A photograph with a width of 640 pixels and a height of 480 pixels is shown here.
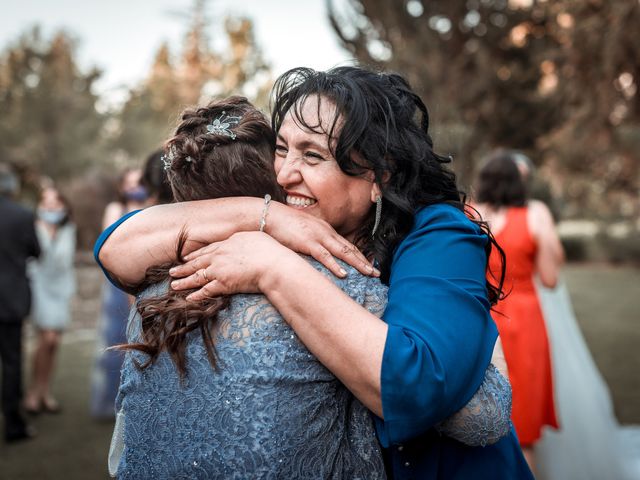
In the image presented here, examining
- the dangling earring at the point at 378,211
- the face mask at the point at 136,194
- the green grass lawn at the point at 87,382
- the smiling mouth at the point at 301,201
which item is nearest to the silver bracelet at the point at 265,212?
the smiling mouth at the point at 301,201

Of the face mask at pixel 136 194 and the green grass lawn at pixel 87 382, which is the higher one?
the face mask at pixel 136 194

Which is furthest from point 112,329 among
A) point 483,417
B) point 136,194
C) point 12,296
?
point 483,417

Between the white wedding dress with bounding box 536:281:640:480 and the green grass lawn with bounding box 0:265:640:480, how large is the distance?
4.35 ft

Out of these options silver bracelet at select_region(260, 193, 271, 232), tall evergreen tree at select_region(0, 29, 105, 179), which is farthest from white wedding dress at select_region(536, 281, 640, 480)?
tall evergreen tree at select_region(0, 29, 105, 179)

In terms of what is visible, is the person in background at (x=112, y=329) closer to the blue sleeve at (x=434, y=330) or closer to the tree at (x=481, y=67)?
the blue sleeve at (x=434, y=330)

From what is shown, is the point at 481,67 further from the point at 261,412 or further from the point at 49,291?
the point at 261,412

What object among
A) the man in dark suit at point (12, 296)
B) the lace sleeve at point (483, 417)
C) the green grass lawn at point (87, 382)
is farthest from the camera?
the man in dark suit at point (12, 296)

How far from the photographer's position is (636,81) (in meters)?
8.83

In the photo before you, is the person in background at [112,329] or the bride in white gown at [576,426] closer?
the bride in white gown at [576,426]

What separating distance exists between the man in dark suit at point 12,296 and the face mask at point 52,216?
3.35ft

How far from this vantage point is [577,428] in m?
5.30

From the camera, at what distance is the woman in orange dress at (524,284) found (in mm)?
4637

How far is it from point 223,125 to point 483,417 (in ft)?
3.54

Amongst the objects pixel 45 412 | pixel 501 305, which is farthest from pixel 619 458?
pixel 45 412
